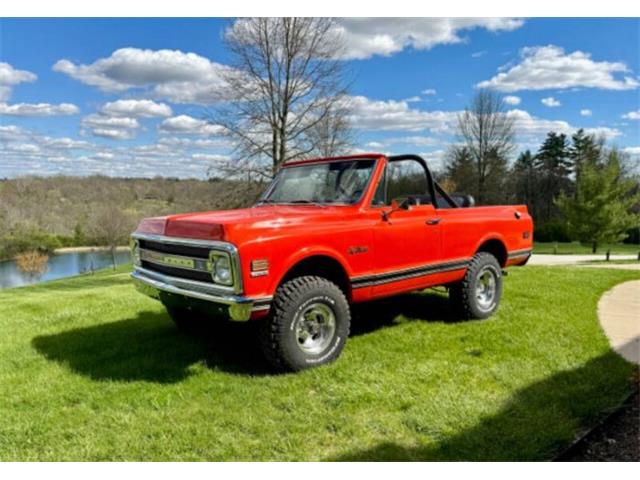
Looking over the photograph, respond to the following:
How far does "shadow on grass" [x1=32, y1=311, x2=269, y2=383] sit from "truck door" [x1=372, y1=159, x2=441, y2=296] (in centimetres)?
147

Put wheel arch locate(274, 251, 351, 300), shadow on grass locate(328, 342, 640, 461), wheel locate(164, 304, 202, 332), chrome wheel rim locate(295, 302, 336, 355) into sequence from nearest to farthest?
A: shadow on grass locate(328, 342, 640, 461), wheel arch locate(274, 251, 351, 300), chrome wheel rim locate(295, 302, 336, 355), wheel locate(164, 304, 202, 332)

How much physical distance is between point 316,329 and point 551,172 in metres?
54.5

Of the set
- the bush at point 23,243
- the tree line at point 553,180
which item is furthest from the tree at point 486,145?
the bush at point 23,243

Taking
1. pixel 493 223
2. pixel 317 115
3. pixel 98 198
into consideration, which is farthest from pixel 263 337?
pixel 98 198

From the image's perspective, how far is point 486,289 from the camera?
591 centimetres

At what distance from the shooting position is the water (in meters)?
52.7

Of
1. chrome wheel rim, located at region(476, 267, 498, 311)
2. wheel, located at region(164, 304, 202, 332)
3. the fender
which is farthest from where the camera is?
chrome wheel rim, located at region(476, 267, 498, 311)

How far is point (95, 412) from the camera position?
3.45 m

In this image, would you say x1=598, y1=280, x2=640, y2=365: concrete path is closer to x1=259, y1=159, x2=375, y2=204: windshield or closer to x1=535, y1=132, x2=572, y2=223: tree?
x1=259, y1=159, x2=375, y2=204: windshield

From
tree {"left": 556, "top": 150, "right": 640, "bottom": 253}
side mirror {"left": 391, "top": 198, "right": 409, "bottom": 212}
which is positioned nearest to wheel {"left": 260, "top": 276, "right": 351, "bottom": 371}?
side mirror {"left": 391, "top": 198, "right": 409, "bottom": 212}

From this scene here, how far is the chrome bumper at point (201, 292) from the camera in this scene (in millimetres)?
3545

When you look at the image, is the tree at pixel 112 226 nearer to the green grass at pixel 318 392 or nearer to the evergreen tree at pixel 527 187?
the evergreen tree at pixel 527 187

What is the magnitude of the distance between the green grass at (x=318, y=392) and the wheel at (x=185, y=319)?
0.21m
